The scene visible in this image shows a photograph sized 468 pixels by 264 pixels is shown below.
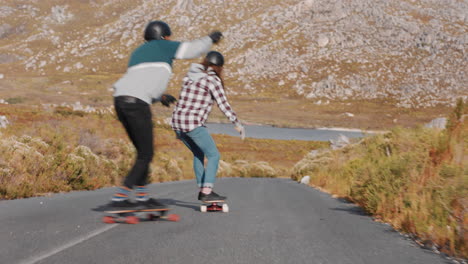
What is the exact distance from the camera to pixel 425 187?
6.24 m

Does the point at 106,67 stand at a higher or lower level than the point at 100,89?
higher

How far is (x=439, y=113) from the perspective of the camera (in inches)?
4803

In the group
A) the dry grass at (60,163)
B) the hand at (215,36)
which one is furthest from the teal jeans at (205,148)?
the dry grass at (60,163)

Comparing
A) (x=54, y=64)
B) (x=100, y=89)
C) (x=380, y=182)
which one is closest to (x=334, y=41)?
(x=100, y=89)

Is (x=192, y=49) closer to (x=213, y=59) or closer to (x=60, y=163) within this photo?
(x=213, y=59)

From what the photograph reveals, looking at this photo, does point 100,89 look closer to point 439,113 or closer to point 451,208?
point 439,113

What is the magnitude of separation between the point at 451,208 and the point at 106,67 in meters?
192

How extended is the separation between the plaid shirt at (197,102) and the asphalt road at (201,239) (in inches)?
51.1

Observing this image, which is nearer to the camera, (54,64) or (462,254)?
(462,254)

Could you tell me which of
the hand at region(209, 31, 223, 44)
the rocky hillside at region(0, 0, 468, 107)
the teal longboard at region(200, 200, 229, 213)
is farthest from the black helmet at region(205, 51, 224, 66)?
the rocky hillside at region(0, 0, 468, 107)

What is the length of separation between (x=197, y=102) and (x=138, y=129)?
4.01 ft

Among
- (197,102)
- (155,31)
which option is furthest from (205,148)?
(155,31)

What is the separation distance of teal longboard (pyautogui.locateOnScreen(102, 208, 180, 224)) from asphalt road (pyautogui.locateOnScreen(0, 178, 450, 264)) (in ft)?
0.40

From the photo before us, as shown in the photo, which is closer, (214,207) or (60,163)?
(214,207)
